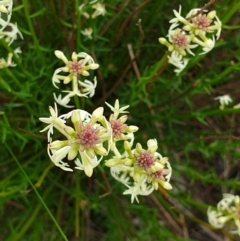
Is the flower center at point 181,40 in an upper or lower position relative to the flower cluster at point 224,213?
upper

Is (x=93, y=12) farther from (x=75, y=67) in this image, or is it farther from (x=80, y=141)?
(x=80, y=141)

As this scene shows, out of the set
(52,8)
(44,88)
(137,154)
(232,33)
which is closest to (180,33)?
(137,154)

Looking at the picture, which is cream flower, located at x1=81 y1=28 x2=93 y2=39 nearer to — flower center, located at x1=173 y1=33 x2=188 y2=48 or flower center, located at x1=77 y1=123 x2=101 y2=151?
flower center, located at x1=173 y1=33 x2=188 y2=48

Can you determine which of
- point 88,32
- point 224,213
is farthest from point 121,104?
Answer: point 224,213

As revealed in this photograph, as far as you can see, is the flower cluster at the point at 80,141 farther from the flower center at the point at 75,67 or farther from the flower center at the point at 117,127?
the flower center at the point at 75,67

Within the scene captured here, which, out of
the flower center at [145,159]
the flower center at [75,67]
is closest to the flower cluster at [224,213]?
the flower center at [145,159]
